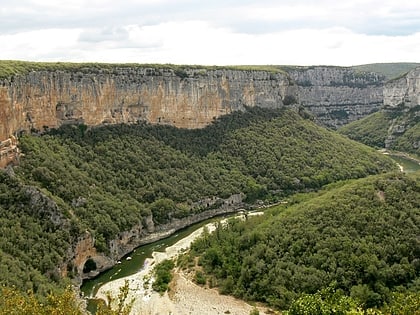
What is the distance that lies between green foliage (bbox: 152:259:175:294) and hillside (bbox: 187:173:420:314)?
2262 millimetres

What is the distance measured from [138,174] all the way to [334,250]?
34636 mm

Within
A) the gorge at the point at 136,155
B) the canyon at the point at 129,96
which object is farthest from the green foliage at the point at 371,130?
the canyon at the point at 129,96

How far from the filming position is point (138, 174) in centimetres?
7300

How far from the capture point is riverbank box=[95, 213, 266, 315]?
45.2m

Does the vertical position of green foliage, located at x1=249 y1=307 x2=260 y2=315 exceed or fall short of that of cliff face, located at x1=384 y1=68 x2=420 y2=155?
it falls short

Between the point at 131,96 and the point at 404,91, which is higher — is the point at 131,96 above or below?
below

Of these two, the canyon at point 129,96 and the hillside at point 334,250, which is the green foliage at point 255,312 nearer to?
the hillside at point 334,250

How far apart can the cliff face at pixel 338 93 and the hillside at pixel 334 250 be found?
4592 inches

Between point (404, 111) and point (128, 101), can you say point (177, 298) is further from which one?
point (404, 111)

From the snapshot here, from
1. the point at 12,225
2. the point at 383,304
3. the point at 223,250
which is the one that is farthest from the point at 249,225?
the point at 12,225

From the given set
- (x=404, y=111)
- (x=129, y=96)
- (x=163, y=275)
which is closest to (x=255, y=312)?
(x=163, y=275)

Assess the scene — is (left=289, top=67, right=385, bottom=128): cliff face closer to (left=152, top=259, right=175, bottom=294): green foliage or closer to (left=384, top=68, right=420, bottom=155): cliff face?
(left=384, top=68, right=420, bottom=155): cliff face

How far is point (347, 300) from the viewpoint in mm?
25656

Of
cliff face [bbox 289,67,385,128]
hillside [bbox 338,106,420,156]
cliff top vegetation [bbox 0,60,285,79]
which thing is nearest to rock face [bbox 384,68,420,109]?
hillside [bbox 338,106,420,156]
